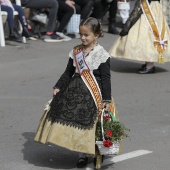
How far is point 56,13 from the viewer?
13.1m

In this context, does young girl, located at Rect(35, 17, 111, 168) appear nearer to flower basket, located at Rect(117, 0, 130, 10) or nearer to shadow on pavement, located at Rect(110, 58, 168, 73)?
shadow on pavement, located at Rect(110, 58, 168, 73)

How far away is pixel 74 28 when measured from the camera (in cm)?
1359

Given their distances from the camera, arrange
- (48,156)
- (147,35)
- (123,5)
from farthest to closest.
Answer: (123,5) → (147,35) → (48,156)

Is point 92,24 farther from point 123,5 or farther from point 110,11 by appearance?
point 110,11

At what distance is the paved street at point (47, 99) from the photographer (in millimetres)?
5977

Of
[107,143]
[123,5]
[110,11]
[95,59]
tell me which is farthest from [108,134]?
[110,11]

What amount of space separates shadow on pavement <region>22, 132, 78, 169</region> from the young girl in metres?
0.24

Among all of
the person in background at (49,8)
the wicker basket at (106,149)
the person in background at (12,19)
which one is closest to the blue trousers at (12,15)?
the person in background at (12,19)

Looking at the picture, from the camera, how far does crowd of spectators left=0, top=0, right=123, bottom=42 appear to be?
41.1 feet

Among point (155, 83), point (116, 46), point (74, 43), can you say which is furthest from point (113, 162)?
point (74, 43)

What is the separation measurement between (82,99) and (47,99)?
3.01 metres

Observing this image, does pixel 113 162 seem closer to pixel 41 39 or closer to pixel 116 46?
pixel 116 46

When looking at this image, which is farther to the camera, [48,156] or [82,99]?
[48,156]

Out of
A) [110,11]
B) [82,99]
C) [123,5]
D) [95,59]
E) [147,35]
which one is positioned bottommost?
[110,11]
